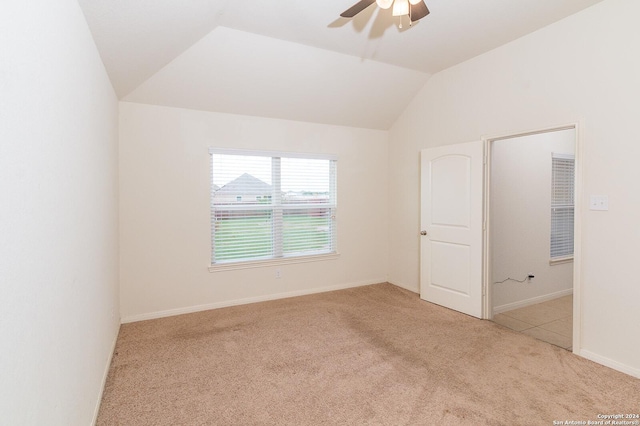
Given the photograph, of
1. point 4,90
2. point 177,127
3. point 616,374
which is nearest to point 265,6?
point 177,127

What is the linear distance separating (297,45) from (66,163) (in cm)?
259

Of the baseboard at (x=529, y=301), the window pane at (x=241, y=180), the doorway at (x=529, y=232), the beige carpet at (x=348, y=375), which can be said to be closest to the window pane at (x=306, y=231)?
the window pane at (x=241, y=180)

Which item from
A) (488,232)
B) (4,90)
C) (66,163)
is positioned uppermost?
(4,90)

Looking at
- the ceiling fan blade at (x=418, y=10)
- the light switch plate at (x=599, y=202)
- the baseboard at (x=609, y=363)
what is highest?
the ceiling fan blade at (x=418, y=10)

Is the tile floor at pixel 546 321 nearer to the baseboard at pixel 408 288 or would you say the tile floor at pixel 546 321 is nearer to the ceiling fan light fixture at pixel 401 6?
the baseboard at pixel 408 288

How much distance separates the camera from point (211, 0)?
7.89ft

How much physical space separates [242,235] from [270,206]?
0.52m

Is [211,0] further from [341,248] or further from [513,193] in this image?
[513,193]

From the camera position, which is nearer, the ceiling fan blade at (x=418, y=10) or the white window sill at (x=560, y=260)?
the ceiling fan blade at (x=418, y=10)

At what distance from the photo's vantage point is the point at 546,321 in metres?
3.66

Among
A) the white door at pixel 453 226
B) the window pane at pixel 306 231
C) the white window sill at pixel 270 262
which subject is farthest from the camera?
the window pane at pixel 306 231

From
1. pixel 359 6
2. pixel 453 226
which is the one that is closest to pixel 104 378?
pixel 359 6

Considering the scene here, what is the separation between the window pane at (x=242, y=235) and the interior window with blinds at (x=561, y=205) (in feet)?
12.4

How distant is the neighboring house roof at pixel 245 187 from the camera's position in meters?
4.05
